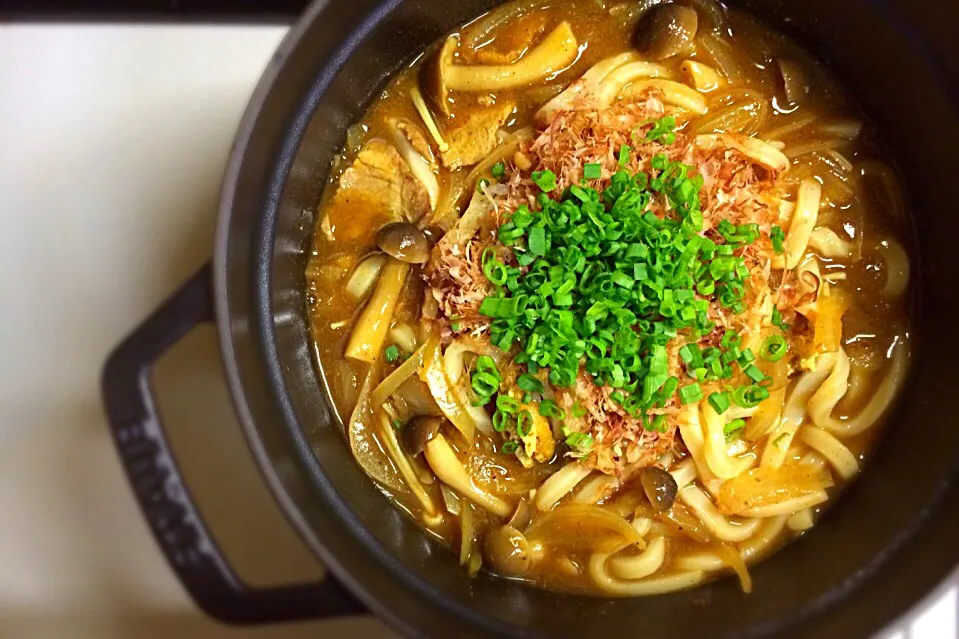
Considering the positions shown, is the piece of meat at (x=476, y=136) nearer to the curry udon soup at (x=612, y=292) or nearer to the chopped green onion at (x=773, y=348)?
the curry udon soup at (x=612, y=292)

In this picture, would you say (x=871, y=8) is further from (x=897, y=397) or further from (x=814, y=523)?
(x=814, y=523)

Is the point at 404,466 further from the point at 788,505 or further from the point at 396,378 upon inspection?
the point at 788,505

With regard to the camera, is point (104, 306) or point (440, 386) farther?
point (104, 306)

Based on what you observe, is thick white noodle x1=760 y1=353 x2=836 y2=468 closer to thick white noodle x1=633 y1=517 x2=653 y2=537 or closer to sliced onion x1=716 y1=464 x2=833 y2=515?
sliced onion x1=716 y1=464 x2=833 y2=515

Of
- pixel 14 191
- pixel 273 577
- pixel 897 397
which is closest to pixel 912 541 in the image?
pixel 897 397

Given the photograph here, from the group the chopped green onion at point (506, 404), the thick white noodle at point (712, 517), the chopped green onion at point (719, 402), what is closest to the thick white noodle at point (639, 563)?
the thick white noodle at point (712, 517)

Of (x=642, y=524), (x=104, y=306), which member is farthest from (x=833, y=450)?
(x=104, y=306)

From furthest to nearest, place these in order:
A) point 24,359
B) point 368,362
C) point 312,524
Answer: point 24,359 < point 368,362 < point 312,524
